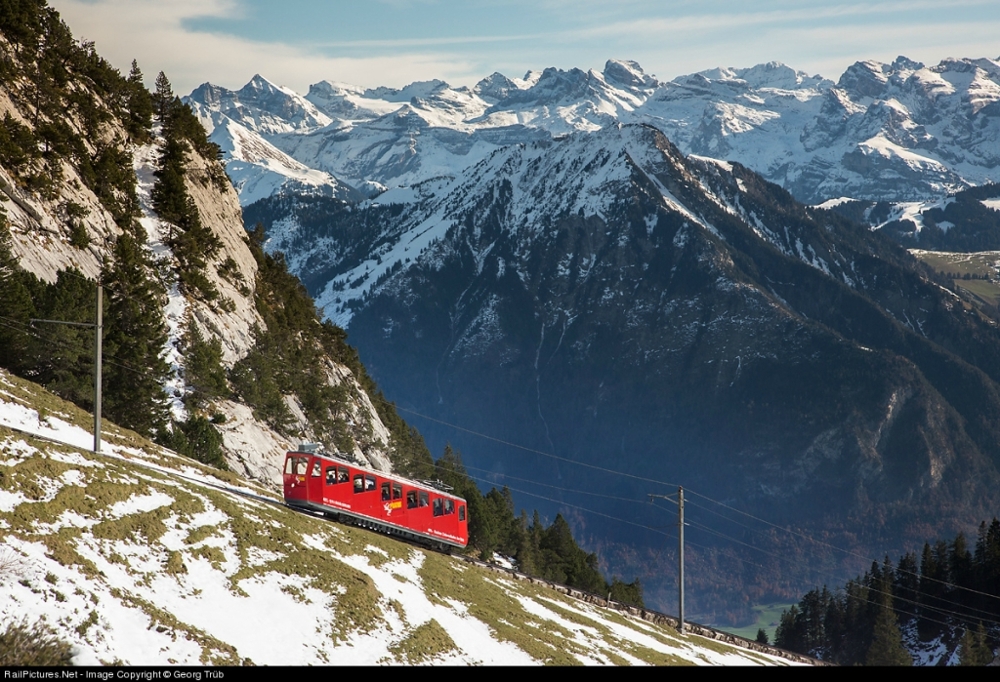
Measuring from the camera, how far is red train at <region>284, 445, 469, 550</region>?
202ft

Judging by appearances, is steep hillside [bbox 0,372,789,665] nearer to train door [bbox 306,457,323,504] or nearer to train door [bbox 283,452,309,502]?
train door [bbox 306,457,323,504]

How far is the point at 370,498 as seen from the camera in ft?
214

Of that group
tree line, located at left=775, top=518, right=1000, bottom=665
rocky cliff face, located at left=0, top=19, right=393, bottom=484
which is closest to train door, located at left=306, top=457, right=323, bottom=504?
rocky cliff face, located at left=0, top=19, right=393, bottom=484

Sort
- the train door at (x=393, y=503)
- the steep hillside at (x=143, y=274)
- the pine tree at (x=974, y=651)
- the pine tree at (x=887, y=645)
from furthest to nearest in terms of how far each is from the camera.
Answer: the pine tree at (x=887, y=645) < the pine tree at (x=974, y=651) < the steep hillside at (x=143, y=274) < the train door at (x=393, y=503)

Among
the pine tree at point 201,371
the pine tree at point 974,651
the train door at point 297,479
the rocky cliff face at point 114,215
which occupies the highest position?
the rocky cliff face at point 114,215

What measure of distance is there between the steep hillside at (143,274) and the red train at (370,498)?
7.98m

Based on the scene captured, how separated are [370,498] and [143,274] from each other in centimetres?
2769

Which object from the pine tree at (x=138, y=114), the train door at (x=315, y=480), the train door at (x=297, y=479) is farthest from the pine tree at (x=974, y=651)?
the pine tree at (x=138, y=114)

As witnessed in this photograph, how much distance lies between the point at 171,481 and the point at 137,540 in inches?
362

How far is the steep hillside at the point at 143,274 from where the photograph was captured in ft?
225

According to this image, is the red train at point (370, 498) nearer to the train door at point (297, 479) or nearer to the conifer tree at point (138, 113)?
the train door at point (297, 479)

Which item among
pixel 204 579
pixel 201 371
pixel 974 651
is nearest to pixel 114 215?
pixel 201 371

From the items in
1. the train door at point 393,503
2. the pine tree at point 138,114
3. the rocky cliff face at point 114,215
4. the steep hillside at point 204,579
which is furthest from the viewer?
the pine tree at point 138,114

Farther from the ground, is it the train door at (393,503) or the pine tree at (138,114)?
the pine tree at (138,114)
